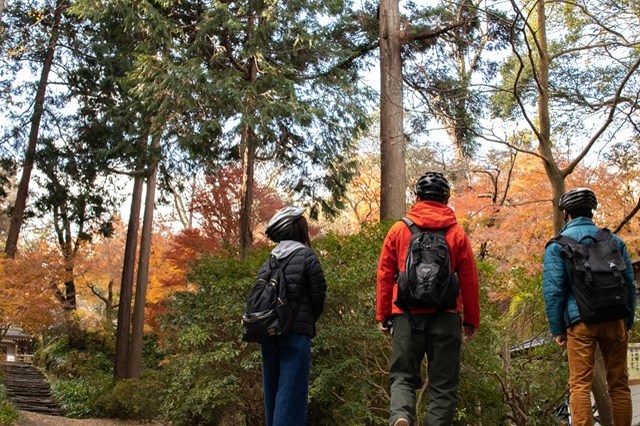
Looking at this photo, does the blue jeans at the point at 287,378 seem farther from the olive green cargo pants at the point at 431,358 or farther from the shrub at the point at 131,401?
the shrub at the point at 131,401

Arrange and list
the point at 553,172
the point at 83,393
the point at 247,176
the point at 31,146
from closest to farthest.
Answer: the point at 553,172
the point at 247,176
the point at 83,393
the point at 31,146

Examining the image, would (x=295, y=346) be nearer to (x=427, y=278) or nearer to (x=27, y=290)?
(x=427, y=278)

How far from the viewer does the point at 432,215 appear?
11.2 feet

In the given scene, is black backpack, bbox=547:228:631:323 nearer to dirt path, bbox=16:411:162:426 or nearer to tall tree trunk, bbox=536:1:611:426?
tall tree trunk, bbox=536:1:611:426

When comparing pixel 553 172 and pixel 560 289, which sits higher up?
pixel 553 172

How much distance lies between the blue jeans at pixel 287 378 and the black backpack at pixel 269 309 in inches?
4.1

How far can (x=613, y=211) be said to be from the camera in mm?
13305

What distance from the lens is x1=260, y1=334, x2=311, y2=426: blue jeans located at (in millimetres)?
3664

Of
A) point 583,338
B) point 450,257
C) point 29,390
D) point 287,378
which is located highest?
point 450,257

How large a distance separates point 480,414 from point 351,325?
1.39 metres

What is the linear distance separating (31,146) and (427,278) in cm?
1763

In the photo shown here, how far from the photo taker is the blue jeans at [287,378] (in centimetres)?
366

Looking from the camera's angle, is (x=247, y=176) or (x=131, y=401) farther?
(x=131, y=401)

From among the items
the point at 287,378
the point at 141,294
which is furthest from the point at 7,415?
the point at 287,378
